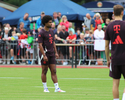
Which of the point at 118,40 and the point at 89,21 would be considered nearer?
the point at 118,40

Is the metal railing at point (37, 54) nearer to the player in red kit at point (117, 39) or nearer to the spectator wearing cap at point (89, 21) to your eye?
the spectator wearing cap at point (89, 21)

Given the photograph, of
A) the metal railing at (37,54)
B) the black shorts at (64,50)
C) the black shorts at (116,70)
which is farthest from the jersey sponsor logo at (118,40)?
the black shorts at (64,50)

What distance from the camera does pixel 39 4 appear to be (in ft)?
81.8

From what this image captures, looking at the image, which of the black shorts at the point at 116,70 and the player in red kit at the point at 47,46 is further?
the player in red kit at the point at 47,46

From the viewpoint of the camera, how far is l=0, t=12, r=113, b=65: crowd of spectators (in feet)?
65.4

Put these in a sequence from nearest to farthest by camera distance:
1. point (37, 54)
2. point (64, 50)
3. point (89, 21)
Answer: point (64, 50) → point (37, 54) → point (89, 21)

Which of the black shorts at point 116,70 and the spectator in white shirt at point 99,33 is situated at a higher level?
the spectator in white shirt at point 99,33

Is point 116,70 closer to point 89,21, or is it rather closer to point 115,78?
point 115,78

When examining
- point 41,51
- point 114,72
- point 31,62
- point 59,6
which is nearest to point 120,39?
point 114,72

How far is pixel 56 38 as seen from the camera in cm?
1986

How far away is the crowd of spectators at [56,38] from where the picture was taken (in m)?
19.9

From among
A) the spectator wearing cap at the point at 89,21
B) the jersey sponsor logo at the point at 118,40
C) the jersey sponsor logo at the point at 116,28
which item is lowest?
the jersey sponsor logo at the point at 118,40

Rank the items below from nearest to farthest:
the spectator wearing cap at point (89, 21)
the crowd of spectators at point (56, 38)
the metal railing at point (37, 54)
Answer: the crowd of spectators at point (56, 38) → the metal railing at point (37, 54) → the spectator wearing cap at point (89, 21)

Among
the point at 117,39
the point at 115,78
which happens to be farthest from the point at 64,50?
the point at 117,39
